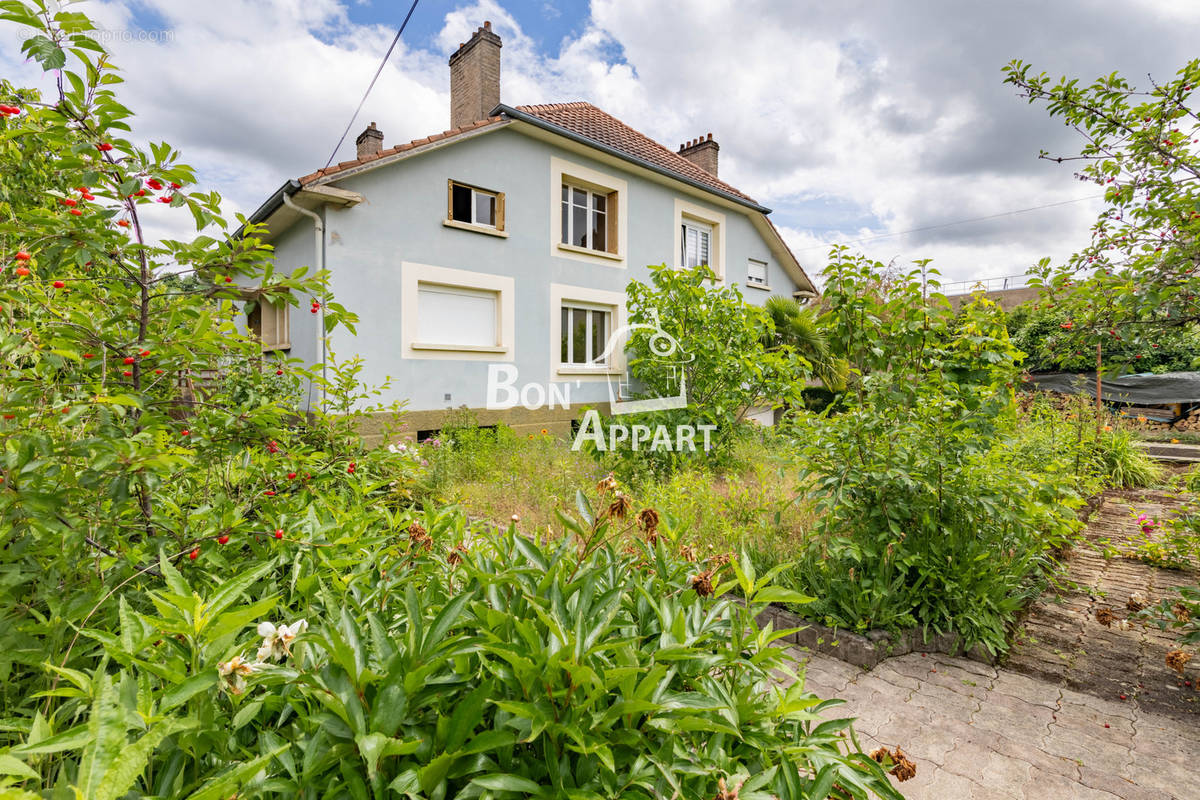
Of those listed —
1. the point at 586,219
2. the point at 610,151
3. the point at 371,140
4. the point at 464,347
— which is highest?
the point at 371,140

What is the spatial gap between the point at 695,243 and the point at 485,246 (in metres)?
5.94

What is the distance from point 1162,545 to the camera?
4.01 m

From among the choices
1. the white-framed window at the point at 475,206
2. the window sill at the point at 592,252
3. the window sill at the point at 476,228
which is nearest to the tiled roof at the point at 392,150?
the white-framed window at the point at 475,206

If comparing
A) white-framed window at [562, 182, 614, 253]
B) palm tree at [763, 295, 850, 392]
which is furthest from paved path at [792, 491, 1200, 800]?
palm tree at [763, 295, 850, 392]

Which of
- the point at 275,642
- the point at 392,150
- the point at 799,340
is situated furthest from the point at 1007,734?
the point at 799,340

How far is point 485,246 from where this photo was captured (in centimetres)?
920

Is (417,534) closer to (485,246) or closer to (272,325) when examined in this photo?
(485,246)

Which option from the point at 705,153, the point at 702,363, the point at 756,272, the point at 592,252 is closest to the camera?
the point at 702,363

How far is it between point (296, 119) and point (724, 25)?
21.4 feet

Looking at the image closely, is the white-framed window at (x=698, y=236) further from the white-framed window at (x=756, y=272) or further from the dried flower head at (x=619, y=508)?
the dried flower head at (x=619, y=508)

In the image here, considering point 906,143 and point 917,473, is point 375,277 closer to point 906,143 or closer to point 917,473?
point 917,473

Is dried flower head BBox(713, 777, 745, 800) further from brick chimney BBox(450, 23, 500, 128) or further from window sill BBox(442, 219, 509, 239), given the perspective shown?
brick chimney BBox(450, 23, 500, 128)

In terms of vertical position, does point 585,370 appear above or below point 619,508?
above

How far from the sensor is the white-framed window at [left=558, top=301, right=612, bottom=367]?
10586mm
